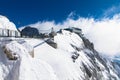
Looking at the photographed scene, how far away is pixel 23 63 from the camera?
34.1m

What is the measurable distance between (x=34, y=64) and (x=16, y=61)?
8.75 ft

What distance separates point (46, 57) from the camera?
4716cm

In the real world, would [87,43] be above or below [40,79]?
above

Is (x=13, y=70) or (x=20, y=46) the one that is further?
(x=20, y=46)

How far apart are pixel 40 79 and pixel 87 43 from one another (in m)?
72.8

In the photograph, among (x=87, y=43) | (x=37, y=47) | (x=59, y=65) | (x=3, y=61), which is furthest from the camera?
(x=87, y=43)

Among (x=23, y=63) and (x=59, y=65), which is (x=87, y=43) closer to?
(x=59, y=65)

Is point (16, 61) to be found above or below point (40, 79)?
above

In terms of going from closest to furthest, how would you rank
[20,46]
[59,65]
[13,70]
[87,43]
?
[13,70] < [20,46] < [59,65] < [87,43]

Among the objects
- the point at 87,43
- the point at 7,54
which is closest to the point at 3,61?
the point at 7,54

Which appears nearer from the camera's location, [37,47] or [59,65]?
[59,65]

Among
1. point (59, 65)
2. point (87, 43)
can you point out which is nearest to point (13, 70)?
point (59, 65)

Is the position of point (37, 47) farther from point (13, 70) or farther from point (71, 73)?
point (13, 70)

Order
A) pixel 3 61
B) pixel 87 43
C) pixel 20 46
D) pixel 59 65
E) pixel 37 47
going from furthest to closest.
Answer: pixel 87 43 < pixel 37 47 < pixel 59 65 < pixel 20 46 < pixel 3 61
